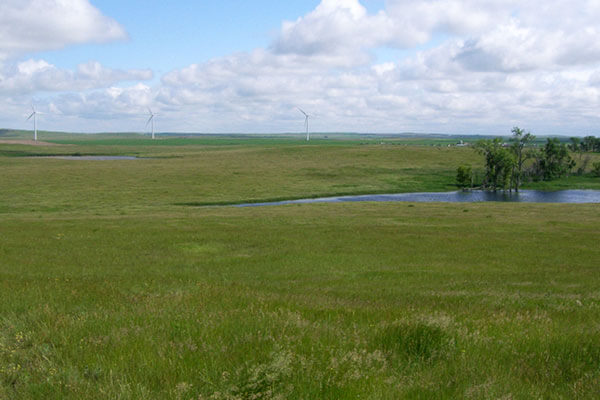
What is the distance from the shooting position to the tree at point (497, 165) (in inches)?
4131

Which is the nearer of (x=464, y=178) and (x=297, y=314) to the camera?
(x=297, y=314)

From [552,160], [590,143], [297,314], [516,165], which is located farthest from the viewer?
[590,143]

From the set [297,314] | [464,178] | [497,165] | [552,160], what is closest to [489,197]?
[464,178]

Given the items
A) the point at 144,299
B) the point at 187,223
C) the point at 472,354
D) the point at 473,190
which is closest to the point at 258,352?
the point at 472,354

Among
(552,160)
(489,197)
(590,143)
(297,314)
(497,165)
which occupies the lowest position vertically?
(489,197)

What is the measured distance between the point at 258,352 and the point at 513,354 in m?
3.79

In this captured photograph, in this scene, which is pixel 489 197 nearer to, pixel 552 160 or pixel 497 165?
pixel 497 165

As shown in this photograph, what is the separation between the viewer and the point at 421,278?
1959cm

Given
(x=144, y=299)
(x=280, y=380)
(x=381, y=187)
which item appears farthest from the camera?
(x=381, y=187)

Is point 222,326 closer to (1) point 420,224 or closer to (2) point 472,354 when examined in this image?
(2) point 472,354

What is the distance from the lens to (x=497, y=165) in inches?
4218

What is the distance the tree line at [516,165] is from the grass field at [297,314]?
7349 cm

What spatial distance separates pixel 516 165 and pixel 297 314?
10767cm

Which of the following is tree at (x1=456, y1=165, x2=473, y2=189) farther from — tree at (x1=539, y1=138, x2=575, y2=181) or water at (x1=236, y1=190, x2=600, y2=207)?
tree at (x1=539, y1=138, x2=575, y2=181)
